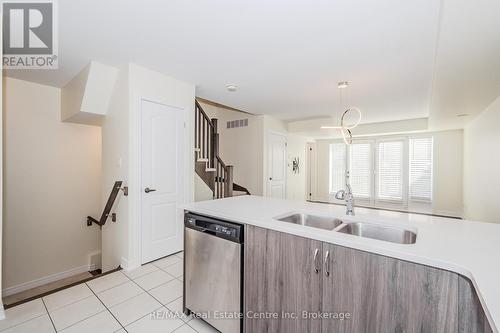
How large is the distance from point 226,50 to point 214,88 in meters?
1.26

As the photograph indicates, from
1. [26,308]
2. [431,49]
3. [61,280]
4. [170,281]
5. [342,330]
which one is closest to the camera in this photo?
[342,330]

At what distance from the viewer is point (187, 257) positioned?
1.92 meters

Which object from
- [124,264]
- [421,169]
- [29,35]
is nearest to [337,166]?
[421,169]

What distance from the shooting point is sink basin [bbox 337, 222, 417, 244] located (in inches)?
56.2

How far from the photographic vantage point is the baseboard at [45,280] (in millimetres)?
3260

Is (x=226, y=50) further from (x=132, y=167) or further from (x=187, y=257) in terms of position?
(x=187, y=257)

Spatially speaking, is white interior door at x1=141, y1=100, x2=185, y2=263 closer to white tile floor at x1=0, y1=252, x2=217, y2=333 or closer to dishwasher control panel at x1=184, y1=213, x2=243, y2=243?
white tile floor at x1=0, y1=252, x2=217, y2=333

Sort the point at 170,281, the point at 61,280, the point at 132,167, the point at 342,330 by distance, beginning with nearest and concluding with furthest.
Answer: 1. the point at 342,330
2. the point at 170,281
3. the point at 132,167
4. the point at 61,280

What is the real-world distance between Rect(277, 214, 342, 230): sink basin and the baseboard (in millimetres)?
4152

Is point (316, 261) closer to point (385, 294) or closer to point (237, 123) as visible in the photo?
point (385, 294)

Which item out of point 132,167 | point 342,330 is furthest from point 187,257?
point 132,167

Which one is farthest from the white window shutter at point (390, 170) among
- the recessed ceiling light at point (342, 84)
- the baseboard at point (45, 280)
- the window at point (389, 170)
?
the baseboard at point (45, 280)

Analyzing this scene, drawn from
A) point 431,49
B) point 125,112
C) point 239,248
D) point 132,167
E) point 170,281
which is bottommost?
point 170,281

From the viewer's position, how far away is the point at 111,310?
2.01m
